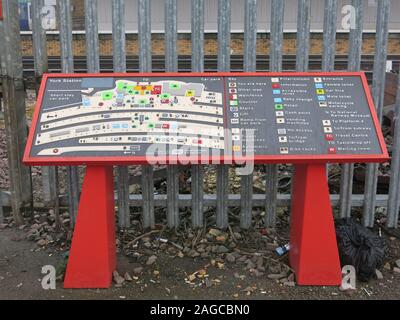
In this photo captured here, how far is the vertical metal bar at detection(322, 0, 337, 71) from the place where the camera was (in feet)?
12.9

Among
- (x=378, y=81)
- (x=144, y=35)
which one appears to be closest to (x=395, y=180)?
(x=378, y=81)

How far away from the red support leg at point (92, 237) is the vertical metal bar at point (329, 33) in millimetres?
1978

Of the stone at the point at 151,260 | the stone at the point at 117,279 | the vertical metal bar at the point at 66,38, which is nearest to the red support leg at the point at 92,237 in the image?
the stone at the point at 117,279

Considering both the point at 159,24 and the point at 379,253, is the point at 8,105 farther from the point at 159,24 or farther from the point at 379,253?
the point at 159,24

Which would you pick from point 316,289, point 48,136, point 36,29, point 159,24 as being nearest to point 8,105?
point 36,29

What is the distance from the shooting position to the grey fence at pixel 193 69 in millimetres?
3934

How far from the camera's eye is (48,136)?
330 centimetres

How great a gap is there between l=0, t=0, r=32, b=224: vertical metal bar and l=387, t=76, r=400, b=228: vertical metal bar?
3.20 meters

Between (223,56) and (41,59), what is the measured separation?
1.53 meters

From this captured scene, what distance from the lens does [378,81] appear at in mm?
4031

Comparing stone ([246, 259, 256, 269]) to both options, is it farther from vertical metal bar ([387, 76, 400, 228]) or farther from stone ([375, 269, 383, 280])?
vertical metal bar ([387, 76, 400, 228])

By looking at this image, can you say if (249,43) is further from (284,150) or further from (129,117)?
(129,117)

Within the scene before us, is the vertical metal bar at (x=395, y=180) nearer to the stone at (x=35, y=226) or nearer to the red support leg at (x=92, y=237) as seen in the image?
the red support leg at (x=92, y=237)

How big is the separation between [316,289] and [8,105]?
292cm
